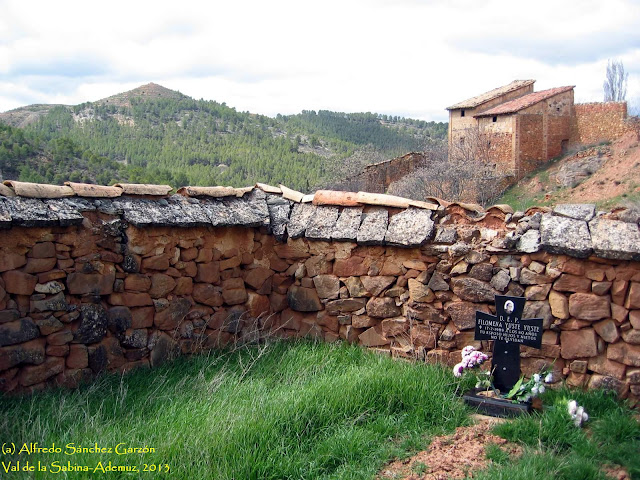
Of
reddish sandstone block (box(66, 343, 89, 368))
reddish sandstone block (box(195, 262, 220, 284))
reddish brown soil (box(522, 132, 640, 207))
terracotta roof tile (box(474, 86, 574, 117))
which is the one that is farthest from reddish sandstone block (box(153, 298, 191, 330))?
terracotta roof tile (box(474, 86, 574, 117))

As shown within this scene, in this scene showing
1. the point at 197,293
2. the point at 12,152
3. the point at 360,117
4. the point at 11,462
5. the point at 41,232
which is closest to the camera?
the point at 11,462

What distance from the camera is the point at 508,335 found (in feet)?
13.4

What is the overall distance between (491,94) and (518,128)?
13.3 feet

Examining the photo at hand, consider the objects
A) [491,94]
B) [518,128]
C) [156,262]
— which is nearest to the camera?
[156,262]

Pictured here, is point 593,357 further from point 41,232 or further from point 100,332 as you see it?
point 41,232

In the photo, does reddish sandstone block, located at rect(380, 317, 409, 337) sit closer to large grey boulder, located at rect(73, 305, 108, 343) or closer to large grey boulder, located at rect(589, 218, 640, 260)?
large grey boulder, located at rect(589, 218, 640, 260)

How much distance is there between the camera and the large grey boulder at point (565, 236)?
3922 mm

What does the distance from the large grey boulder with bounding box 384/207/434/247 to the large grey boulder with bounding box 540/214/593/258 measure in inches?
34.0

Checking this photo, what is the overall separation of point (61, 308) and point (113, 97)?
44.4m

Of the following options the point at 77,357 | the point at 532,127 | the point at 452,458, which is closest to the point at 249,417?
the point at 452,458

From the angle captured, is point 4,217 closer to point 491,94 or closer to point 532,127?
point 532,127

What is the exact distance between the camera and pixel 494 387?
4.08 metres

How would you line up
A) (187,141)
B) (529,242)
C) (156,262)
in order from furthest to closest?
(187,141) → (156,262) → (529,242)

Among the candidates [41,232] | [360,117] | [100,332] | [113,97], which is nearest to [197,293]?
[100,332]
